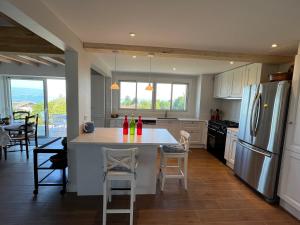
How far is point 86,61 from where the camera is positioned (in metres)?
2.80

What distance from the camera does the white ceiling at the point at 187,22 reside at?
58.6 inches

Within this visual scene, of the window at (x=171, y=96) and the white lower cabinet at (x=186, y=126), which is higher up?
the window at (x=171, y=96)

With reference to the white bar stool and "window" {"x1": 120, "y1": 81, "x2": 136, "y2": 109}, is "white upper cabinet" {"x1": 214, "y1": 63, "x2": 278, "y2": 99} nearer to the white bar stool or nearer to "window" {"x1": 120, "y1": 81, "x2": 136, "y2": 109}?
"window" {"x1": 120, "y1": 81, "x2": 136, "y2": 109}

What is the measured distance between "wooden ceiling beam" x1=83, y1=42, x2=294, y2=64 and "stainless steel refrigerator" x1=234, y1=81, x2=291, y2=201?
565 mm

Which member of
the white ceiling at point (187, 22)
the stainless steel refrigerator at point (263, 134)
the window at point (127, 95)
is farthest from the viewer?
the window at point (127, 95)

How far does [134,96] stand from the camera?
562cm

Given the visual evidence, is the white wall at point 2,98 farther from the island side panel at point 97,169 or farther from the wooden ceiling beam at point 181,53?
the island side panel at point 97,169

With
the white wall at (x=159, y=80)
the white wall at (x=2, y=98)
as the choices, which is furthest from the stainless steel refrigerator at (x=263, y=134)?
the white wall at (x=2, y=98)

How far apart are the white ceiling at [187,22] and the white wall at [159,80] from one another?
9.71ft

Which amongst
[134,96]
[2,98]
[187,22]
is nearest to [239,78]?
[187,22]

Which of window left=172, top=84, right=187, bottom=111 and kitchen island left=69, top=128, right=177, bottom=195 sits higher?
window left=172, top=84, right=187, bottom=111

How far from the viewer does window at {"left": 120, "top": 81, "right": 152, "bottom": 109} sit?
5.59 meters

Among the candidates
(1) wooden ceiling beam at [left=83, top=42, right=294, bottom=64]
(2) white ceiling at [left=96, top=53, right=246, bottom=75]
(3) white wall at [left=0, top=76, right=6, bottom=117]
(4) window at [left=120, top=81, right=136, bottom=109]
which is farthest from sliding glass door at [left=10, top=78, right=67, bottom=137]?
(1) wooden ceiling beam at [left=83, top=42, right=294, bottom=64]

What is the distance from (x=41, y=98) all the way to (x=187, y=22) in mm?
5451
